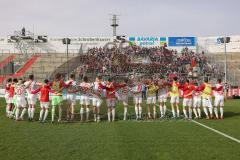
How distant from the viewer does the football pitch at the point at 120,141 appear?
29.9ft

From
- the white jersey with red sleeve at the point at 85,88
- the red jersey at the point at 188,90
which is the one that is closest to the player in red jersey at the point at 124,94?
the white jersey with red sleeve at the point at 85,88

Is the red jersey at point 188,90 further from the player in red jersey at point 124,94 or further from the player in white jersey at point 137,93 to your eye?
the player in red jersey at point 124,94

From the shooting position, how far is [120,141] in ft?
36.9

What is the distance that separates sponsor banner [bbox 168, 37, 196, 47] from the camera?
49750 mm

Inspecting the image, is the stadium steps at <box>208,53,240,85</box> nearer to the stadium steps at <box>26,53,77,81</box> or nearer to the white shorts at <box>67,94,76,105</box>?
the stadium steps at <box>26,53,77,81</box>

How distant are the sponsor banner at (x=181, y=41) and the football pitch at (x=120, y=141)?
34719mm

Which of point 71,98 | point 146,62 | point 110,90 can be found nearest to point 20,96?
point 71,98

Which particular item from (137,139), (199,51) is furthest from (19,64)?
(137,139)

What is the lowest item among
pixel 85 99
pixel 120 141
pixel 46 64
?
pixel 120 141

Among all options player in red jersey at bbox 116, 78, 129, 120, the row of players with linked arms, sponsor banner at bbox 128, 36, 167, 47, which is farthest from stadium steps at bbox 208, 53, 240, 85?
player in red jersey at bbox 116, 78, 129, 120

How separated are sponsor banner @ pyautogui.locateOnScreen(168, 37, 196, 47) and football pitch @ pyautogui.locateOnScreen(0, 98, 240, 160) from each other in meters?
34.7

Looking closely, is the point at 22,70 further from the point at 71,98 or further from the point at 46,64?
the point at 71,98

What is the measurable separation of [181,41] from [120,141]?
40003 millimetres

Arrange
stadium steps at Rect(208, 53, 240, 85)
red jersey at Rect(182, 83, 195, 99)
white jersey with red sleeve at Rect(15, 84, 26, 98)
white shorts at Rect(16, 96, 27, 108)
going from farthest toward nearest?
stadium steps at Rect(208, 53, 240, 85) < red jersey at Rect(182, 83, 195, 99) < white jersey with red sleeve at Rect(15, 84, 26, 98) < white shorts at Rect(16, 96, 27, 108)
